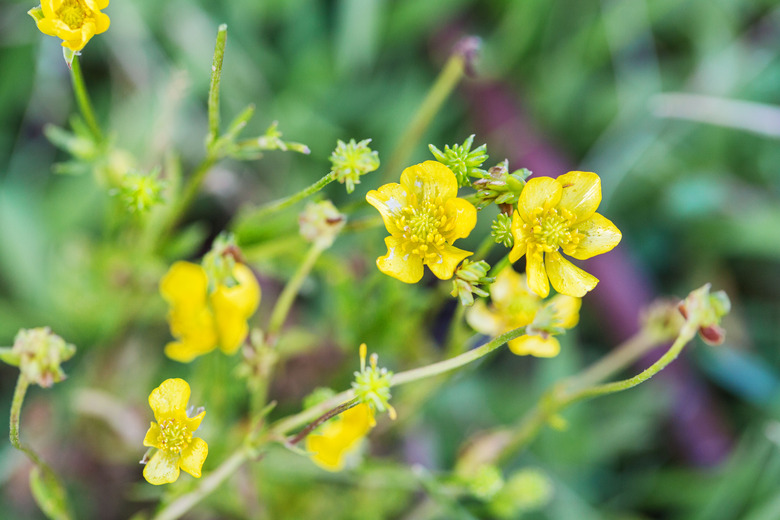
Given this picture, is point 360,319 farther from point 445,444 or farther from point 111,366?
point 111,366

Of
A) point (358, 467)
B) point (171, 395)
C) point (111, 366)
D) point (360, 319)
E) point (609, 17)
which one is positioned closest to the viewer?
point (171, 395)

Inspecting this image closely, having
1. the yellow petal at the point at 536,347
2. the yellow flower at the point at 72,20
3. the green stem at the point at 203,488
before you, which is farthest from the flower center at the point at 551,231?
the yellow flower at the point at 72,20

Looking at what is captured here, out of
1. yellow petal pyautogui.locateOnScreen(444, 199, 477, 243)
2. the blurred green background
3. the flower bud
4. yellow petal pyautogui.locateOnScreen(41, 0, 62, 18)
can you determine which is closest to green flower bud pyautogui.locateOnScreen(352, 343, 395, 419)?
yellow petal pyautogui.locateOnScreen(444, 199, 477, 243)

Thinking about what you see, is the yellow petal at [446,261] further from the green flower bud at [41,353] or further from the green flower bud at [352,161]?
the green flower bud at [41,353]

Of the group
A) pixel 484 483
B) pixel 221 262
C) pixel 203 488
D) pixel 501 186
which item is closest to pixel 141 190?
pixel 221 262

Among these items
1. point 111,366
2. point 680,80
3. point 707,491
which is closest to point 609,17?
point 680,80

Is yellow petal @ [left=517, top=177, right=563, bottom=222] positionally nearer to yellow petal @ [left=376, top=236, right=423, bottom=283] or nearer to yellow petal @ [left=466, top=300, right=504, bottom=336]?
yellow petal @ [left=376, top=236, right=423, bottom=283]
